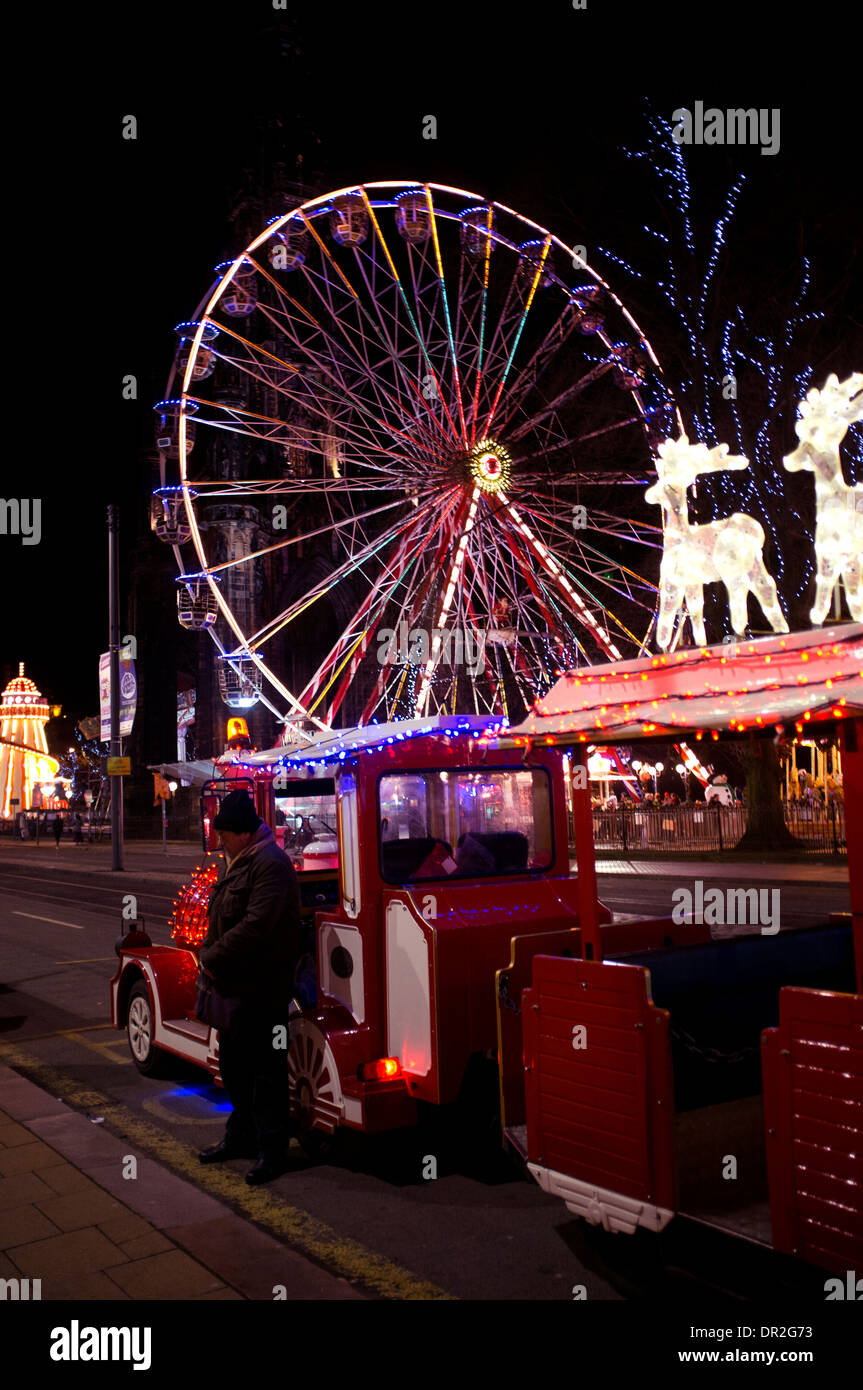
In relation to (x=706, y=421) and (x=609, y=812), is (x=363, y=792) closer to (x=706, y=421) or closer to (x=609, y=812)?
(x=706, y=421)

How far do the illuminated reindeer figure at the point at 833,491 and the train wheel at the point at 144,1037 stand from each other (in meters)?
5.54

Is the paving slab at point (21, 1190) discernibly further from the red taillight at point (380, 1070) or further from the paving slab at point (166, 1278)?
the red taillight at point (380, 1070)

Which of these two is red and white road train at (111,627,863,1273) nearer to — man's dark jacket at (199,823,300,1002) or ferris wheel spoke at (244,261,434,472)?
man's dark jacket at (199,823,300,1002)

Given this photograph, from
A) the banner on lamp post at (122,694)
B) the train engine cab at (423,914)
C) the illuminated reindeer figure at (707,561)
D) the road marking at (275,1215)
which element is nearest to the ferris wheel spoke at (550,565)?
the illuminated reindeer figure at (707,561)

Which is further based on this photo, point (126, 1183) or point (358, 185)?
point (358, 185)

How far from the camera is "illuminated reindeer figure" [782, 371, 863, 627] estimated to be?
6145 mm

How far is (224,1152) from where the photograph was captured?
19.7 feet

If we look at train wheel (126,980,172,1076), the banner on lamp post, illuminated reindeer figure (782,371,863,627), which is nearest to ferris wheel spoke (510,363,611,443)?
illuminated reindeer figure (782,371,863,627)

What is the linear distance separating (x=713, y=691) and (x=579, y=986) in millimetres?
1355

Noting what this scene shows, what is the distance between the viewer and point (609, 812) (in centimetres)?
3144

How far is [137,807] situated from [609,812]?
1465 inches

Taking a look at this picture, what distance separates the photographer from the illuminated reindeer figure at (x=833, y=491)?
6145 millimetres

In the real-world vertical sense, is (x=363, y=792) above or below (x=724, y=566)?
below
